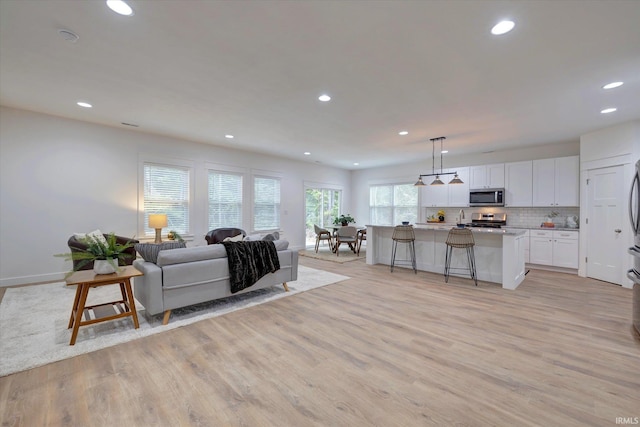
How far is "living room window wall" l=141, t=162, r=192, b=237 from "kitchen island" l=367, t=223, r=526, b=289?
428 cm

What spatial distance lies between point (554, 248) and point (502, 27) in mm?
5370

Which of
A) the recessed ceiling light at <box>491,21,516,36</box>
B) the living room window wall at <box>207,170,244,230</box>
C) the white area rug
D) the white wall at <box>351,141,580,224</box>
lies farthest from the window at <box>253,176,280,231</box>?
the recessed ceiling light at <box>491,21,516,36</box>

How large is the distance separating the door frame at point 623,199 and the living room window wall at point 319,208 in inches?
243

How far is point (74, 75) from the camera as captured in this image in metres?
3.14

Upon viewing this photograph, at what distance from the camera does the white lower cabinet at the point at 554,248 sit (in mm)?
5434

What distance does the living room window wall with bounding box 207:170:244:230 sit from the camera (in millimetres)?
6562

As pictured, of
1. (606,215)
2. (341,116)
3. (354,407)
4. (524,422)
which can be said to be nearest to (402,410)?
(354,407)

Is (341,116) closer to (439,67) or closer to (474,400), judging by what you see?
(439,67)

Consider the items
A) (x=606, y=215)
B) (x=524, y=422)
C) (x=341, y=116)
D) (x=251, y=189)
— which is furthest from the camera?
(x=251, y=189)

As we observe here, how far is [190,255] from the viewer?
324cm

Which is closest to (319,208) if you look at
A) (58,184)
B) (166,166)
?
(166,166)

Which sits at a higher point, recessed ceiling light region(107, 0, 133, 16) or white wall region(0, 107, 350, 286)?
recessed ceiling light region(107, 0, 133, 16)

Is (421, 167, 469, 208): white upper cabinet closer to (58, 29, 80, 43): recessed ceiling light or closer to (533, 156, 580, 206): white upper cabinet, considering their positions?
(533, 156, 580, 206): white upper cabinet

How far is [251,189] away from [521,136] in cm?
624
